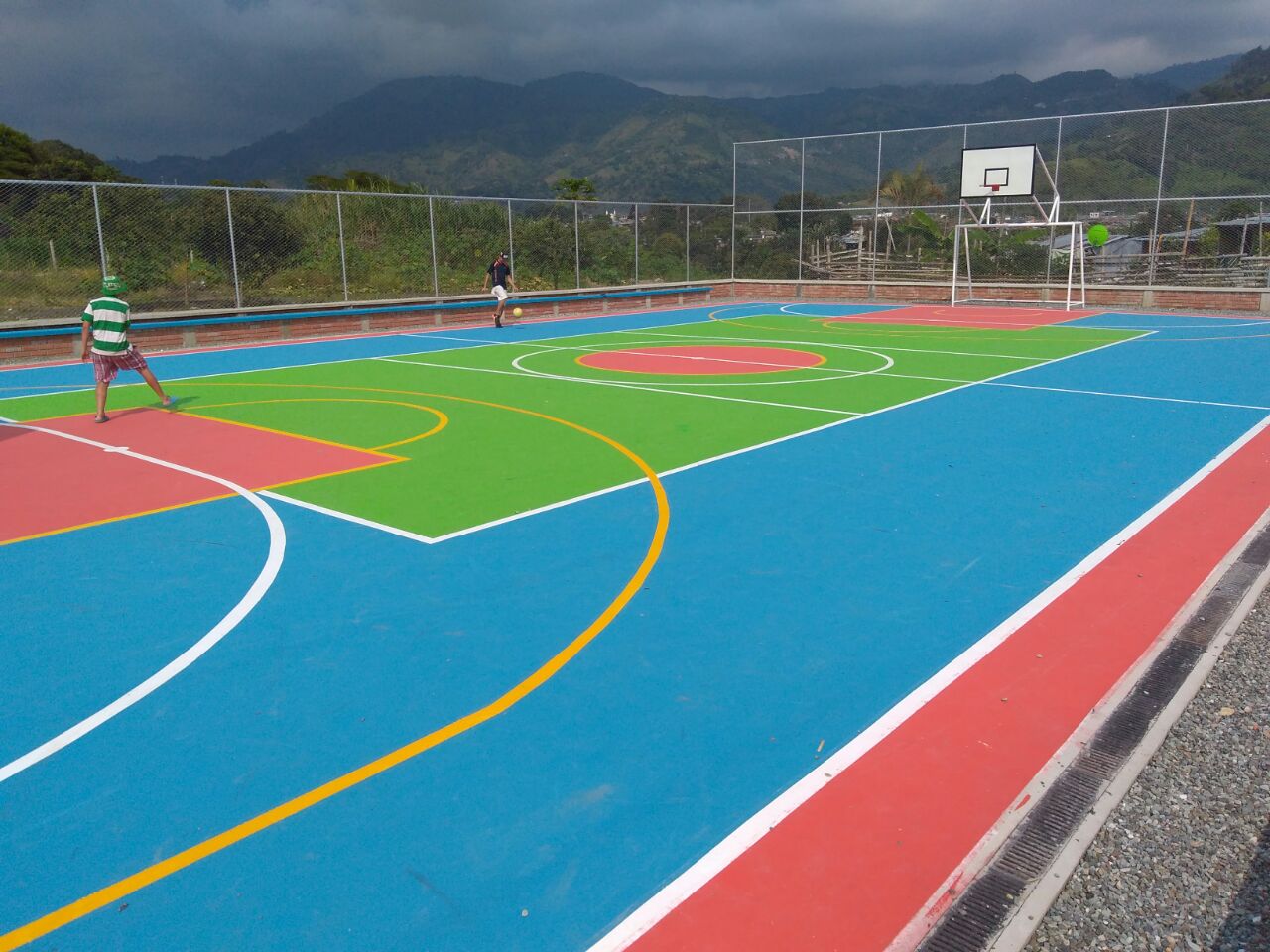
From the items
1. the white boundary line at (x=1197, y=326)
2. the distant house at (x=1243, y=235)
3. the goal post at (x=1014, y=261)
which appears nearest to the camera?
the white boundary line at (x=1197, y=326)

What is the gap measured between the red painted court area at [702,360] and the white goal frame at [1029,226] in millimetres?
12188

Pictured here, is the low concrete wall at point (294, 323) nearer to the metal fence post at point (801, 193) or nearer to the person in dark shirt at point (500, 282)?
the person in dark shirt at point (500, 282)

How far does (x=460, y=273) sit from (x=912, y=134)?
16.0 m

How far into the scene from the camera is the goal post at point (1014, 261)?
88.6 ft

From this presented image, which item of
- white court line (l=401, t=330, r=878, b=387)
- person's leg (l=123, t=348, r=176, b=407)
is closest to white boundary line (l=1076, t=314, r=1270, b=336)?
white court line (l=401, t=330, r=878, b=387)

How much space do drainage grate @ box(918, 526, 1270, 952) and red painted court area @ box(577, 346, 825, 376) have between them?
10022 mm

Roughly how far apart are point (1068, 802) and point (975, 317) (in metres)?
22.4

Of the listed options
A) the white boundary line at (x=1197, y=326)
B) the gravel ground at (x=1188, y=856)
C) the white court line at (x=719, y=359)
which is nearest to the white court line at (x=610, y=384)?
the white court line at (x=719, y=359)

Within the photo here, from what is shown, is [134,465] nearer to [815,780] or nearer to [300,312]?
[815,780]

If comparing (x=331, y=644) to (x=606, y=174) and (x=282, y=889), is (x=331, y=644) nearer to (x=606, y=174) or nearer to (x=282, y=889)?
(x=282, y=889)

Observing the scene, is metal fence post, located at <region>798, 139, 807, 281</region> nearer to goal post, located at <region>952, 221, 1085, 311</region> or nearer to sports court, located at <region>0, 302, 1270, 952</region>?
goal post, located at <region>952, 221, 1085, 311</region>

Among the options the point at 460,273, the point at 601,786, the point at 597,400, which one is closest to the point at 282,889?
the point at 601,786

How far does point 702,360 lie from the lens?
1605 cm

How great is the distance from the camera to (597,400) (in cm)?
1209
